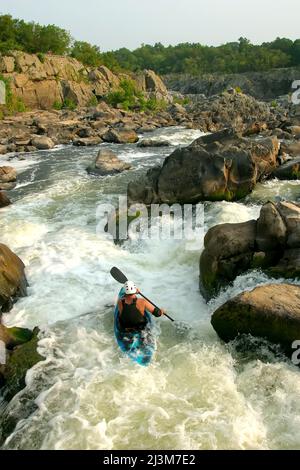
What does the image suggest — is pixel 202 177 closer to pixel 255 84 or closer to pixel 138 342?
pixel 138 342

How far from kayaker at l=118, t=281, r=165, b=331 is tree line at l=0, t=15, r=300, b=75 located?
37712 mm

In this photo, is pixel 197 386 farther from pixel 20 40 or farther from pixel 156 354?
pixel 20 40

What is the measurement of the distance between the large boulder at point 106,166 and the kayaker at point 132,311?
433 inches

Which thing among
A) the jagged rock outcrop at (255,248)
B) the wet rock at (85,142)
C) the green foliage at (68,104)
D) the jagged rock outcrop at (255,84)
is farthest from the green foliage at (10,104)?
the jagged rock outcrop at (255,84)

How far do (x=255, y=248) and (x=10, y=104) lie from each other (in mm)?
30607

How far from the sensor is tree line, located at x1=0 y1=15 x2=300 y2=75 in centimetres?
4284

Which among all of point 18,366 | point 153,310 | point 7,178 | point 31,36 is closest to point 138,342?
point 153,310

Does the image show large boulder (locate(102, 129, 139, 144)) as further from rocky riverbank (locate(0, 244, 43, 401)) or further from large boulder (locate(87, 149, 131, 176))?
rocky riverbank (locate(0, 244, 43, 401))

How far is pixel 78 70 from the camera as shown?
4459 cm

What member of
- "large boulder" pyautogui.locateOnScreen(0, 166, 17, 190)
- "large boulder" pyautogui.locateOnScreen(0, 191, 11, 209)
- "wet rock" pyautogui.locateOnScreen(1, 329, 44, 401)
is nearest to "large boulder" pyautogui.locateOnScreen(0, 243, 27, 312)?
"wet rock" pyautogui.locateOnScreen(1, 329, 44, 401)

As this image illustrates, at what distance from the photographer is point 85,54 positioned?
162ft

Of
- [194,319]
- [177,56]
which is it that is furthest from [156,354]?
[177,56]

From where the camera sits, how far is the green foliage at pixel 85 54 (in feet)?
160
